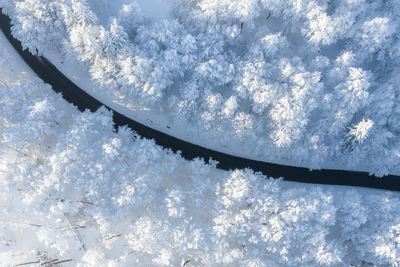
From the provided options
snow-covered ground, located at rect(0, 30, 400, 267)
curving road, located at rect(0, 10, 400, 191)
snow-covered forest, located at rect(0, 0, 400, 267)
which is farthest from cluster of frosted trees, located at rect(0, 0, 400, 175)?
snow-covered ground, located at rect(0, 30, 400, 267)

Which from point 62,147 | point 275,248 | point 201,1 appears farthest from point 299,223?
point 201,1

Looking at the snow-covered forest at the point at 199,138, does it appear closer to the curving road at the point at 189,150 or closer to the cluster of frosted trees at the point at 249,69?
the cluster of frosted trees at the point at 249,69

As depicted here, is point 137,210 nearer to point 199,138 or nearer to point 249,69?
point 199,138

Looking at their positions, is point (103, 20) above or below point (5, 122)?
above

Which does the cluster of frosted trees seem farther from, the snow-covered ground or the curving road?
the snow-covered ground

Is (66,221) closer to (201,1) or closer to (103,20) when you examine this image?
(103,20)

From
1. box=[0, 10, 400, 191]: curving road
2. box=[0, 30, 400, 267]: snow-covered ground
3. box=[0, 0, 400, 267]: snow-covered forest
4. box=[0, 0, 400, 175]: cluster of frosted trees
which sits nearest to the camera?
box=[0, 30, 400, 267]: snow-covered ground
